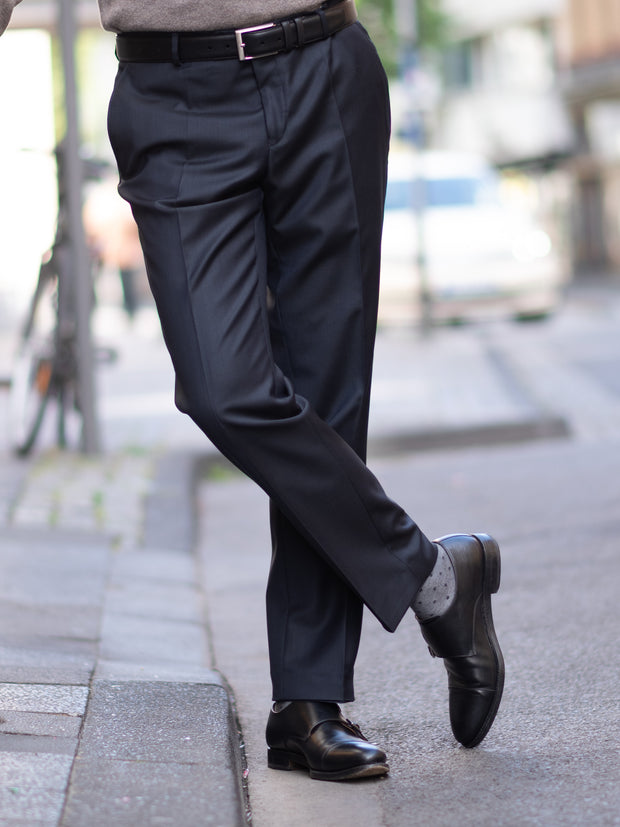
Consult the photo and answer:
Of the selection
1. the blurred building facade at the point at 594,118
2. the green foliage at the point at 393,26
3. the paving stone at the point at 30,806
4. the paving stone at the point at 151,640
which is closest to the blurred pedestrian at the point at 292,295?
the paving stone at the point at 30,806

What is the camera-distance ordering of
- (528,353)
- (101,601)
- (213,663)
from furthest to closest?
1. (528,353)
2. (101,601)
3. (213,663)

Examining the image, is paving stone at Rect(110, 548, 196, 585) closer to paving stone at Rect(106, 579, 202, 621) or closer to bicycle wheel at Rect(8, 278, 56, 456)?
paving stone at Rect(106, 579, 202, 621)

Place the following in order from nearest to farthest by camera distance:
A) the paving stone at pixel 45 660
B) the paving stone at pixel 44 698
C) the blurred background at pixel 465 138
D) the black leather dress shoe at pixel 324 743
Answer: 1. the black leather dress shoe at pixel 324 743
2. the paving stone at pixel 44 698
3. the paving stone at pixel 45 660
4. the blurred background at pixel 465 138

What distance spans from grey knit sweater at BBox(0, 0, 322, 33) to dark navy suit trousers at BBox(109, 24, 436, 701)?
0.06 metres

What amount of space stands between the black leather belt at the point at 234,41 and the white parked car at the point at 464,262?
1251 centimetres

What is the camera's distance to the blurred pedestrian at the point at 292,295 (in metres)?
2.41

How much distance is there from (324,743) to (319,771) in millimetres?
52

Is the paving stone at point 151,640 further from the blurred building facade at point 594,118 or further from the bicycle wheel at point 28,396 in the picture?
the blurred building facade at point 594,118

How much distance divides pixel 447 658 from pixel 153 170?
3.17 ft

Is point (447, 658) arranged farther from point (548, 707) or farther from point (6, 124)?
point (6, 124)

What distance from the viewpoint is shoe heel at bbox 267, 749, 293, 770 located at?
102 inches

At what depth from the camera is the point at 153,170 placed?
2.45 metres

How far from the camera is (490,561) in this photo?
8.79 feet

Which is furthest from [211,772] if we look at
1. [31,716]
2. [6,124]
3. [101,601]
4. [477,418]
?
[6,124]
